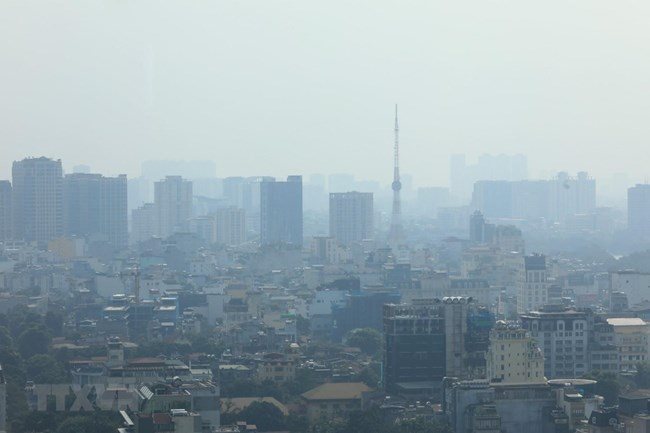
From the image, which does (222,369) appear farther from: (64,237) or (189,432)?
(64,237)

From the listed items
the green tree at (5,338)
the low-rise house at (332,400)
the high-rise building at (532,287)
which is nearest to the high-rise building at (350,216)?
the high-rise building at (532,287)

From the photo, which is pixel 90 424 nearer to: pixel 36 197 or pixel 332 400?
pixel 332 400

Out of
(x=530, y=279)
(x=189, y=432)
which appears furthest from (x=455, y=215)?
(x=189, y=432)

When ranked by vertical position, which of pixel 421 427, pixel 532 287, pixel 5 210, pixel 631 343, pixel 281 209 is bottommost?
pixel 421 427

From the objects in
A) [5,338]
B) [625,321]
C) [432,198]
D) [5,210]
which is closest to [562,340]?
[625,321]

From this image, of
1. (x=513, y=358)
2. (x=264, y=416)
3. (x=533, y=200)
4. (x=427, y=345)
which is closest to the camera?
(x=264, y=416)

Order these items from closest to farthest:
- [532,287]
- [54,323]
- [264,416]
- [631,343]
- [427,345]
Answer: [264,416]
[427,345]
[631,343]
[54,323]
[532,287]
